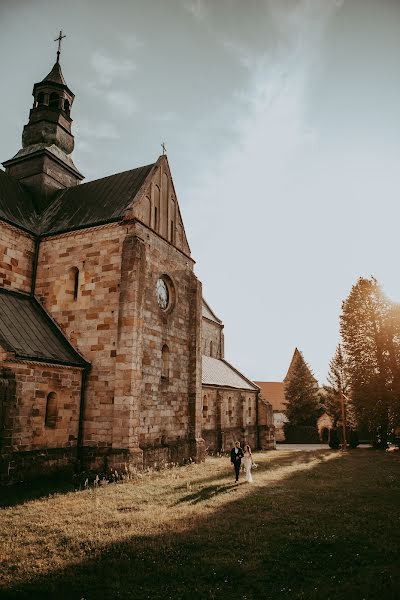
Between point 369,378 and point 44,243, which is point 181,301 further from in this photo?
point 369,378

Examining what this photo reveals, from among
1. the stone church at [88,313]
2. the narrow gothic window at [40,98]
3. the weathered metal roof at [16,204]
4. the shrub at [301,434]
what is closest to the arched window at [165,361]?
the stone church at [88,313]

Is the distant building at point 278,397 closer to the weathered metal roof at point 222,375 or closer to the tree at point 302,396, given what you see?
the tree at point 302,396

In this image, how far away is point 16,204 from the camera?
19.3 meters

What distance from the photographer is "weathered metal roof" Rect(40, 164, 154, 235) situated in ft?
59.7

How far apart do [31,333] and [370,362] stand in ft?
88.7

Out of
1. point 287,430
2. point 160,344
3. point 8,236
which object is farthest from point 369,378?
point 8,236

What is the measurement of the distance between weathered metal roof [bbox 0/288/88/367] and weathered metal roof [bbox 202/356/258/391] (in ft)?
40.3

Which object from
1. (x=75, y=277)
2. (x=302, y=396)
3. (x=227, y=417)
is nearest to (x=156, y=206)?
(x=75, y=277)

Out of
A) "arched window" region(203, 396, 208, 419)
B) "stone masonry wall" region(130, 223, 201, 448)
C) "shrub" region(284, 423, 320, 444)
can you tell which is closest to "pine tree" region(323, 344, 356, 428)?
"shrub" region(284, 423, 320, 444)

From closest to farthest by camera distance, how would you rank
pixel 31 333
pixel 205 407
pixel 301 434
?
pixel 31 333, pixel 205 407, pixel 301 434

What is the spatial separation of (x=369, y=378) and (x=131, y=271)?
77.3 feet

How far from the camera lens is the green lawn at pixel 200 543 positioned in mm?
5820

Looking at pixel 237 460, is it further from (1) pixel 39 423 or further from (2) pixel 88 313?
(2) pixel 88 313

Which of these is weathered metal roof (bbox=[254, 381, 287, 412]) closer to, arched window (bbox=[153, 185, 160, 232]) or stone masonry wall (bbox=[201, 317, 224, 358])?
stone masonry wall (bbox=[201, 317, 224, 358])
